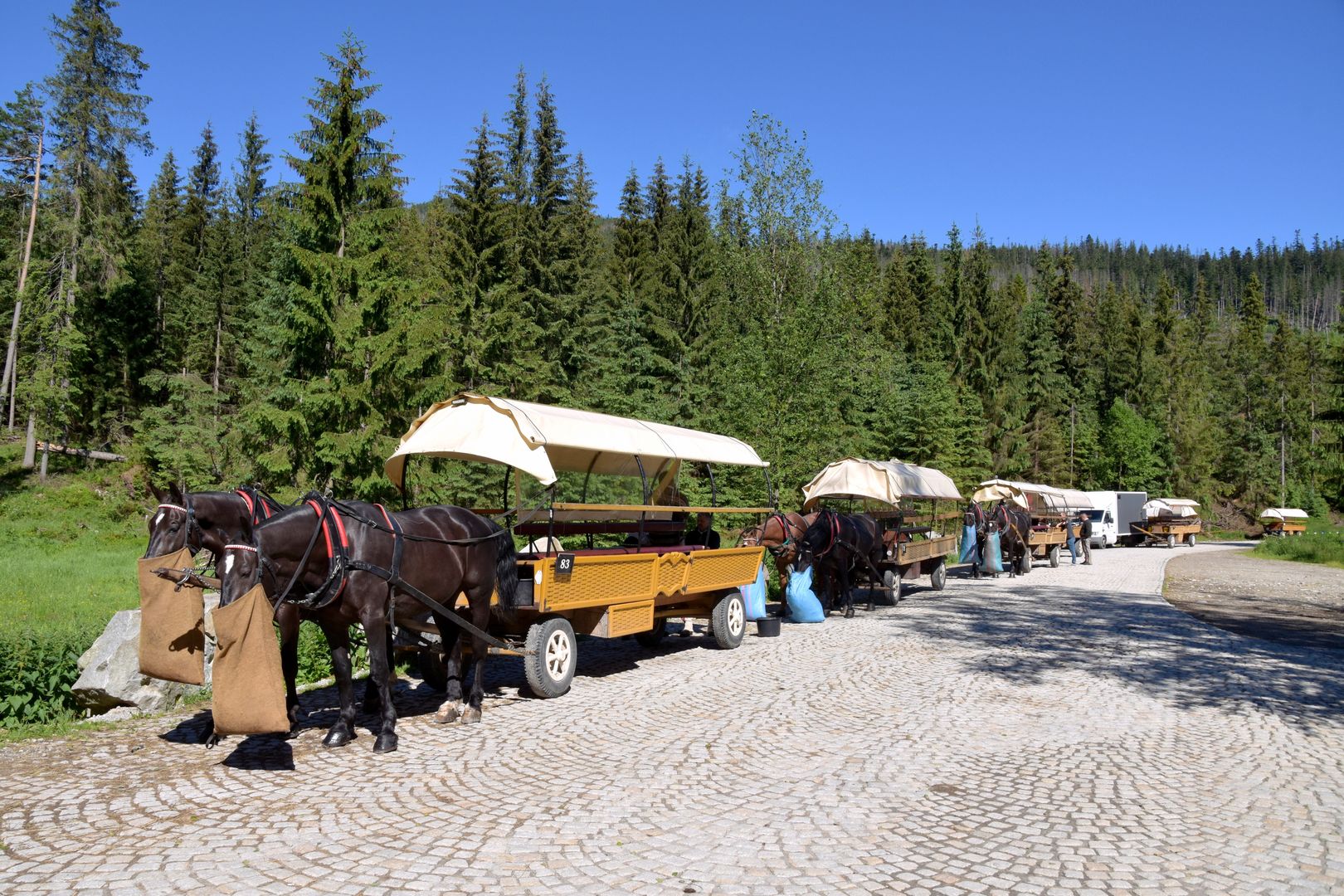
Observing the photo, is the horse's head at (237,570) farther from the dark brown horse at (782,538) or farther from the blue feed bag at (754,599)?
the dark brown horse at (782,538)

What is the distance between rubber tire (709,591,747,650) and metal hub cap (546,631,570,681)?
3.31 metres

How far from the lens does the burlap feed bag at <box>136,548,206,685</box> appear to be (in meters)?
5.91

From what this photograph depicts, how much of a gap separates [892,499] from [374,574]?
1194 cm

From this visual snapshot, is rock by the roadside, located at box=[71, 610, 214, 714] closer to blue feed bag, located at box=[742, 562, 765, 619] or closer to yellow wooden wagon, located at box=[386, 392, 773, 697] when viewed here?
yellow wooden wagon, located at box=[386, 392, 773, 697]

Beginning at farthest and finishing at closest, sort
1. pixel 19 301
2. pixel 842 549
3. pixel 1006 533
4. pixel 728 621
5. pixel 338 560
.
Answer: pixel 19 301 → pixel 1006 533 → pixel 842 549 → pixel 728 621 → pixel 338 560

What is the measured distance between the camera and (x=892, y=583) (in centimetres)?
1673

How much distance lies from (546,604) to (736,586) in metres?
4.06

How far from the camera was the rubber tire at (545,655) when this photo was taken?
832 centimetres

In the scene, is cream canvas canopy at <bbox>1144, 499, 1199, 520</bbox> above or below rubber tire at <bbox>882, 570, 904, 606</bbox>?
above

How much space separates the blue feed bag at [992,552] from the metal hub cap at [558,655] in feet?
55.1

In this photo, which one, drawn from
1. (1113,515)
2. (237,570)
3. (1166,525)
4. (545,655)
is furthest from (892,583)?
(1166,525)

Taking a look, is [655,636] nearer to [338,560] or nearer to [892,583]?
[338,560]

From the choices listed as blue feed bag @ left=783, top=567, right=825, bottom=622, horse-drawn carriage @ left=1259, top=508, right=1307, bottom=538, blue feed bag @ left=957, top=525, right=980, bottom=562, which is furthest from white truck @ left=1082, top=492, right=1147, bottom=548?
blue feed bag @ left=783, top=567, right=825, bottom=622

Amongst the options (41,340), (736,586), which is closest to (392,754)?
(736,586)
